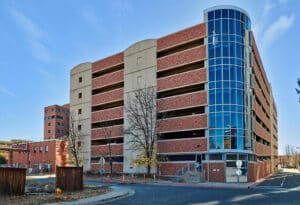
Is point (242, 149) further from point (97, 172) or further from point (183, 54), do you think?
point (97, 172)

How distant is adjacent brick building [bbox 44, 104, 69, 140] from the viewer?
172m

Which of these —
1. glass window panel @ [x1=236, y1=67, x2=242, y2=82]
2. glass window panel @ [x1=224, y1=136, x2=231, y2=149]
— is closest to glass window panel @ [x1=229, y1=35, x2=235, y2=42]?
glass window panel @ [x1=236, y1=67, x2=242, y2=82]

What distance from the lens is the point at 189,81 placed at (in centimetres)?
6125

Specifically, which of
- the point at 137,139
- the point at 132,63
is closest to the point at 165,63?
the point at 132,63

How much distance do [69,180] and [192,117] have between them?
1228 inches

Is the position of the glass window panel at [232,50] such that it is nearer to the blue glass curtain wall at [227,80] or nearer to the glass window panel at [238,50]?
the blue glass curtain wall at [227,80]

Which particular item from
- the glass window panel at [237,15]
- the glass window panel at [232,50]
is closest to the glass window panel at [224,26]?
the glass window panel at [237,15]

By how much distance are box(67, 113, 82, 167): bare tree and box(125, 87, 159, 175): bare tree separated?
1623 centimetres

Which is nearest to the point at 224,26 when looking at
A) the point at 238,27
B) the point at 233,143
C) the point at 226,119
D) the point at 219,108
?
the point at 238,27

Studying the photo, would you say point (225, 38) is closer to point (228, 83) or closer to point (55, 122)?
point (228, 83)

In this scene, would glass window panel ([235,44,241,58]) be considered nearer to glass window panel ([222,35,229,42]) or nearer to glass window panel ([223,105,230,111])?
glass window panel ([222,35,229,42])

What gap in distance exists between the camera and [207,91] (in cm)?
5834

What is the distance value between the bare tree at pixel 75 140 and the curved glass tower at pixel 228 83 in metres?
34.7

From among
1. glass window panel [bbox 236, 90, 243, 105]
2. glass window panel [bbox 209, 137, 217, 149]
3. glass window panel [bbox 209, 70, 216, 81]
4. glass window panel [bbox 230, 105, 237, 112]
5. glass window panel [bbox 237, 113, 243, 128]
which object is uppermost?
glass window panel [bbox 209, 70, 216, 81]
